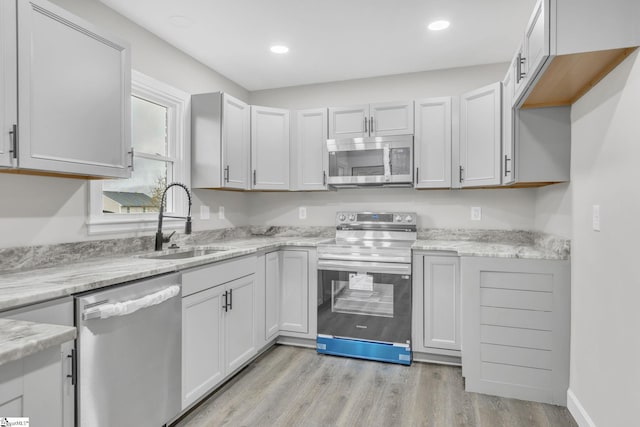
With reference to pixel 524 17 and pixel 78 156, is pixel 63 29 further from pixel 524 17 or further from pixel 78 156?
pixel 524 17

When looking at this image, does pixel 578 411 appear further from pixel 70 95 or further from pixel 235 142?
pixel 70 95

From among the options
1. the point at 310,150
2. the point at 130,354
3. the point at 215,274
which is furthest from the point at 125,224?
the point at 310,150

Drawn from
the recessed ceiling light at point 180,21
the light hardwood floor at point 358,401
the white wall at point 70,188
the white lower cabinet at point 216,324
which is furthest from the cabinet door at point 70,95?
the light hardwood floor at point 358,401

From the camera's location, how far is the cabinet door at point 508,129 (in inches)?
99.5

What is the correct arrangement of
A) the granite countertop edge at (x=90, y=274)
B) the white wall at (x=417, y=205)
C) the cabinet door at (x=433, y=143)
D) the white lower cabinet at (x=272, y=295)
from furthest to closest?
1. the white wall at (x=417, y=205)
2. the cabinet door at (x=433, y=143)
3. the white lower cabinet at (x=272, y=295)
4. the granite countertop edge at (x=90, y=274)

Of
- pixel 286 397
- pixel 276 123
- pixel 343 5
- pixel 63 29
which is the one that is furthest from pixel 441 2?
pixel 286 397

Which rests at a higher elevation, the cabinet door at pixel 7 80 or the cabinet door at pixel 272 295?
the cabinet door at pixel 7 80

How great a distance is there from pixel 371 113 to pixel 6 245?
109 inches

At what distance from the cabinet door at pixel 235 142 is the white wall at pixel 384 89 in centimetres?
73

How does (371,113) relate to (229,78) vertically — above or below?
below

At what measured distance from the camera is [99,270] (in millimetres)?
1820

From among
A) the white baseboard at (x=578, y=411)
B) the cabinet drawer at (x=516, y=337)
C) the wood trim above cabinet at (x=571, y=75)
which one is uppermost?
the wood trim above cabinet at (x=571, y=75)

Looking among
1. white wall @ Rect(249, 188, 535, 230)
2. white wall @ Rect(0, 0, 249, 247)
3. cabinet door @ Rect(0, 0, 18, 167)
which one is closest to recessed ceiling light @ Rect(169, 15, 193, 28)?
white wall @ Rect(0, 0, 249, 247)

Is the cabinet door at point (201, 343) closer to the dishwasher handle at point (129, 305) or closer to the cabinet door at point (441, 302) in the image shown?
the dishwasher handle at point (129, 305)
